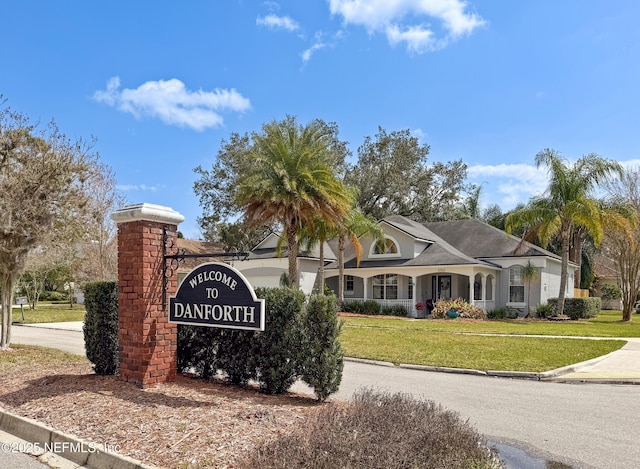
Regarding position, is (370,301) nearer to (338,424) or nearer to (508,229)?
(508,229)

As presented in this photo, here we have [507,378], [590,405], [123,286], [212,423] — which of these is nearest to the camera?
[212,423]

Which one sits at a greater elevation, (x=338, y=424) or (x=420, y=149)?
(x=420, y=149)

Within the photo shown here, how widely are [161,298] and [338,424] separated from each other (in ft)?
11.9

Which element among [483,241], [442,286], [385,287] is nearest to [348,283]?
[385,287]

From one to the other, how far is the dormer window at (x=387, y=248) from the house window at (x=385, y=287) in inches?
52.3

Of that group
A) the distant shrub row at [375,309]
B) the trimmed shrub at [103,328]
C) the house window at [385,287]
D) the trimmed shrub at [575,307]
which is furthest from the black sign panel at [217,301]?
the house window at [385,287]

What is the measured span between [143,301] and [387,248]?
2568cm

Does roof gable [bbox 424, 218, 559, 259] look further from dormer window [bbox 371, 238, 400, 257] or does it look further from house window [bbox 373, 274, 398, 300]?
house window [bbox 373, 274, 398, 300]

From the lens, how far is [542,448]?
233 inches

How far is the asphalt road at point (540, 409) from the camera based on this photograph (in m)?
5.92

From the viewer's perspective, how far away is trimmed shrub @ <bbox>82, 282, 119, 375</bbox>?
825 cm

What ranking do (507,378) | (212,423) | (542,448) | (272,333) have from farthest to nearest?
(507,378) → (272,333) → (542,448) → (212,423)

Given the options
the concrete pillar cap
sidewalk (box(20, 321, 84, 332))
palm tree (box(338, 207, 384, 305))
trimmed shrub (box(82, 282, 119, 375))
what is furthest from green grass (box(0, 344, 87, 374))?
palm tree (box(338, 207, 384, 305))

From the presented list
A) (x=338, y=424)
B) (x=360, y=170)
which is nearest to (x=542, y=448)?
(x=338, y=424)
